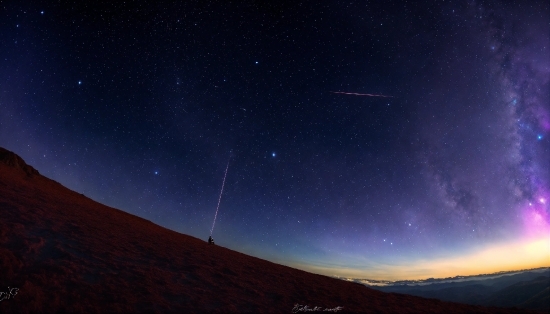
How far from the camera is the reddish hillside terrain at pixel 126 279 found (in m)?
9.58

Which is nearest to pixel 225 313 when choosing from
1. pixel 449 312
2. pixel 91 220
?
pixel 449 312

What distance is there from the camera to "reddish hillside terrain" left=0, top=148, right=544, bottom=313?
9.58m

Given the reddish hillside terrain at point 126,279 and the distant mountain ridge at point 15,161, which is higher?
the distant mountain ridge at point 15,161

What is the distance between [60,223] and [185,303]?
12.6 m

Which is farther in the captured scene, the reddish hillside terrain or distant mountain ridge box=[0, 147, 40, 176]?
distant mountain ridge box=[0, 147, 40, 176]

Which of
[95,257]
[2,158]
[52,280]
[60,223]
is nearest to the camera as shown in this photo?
[52,280]

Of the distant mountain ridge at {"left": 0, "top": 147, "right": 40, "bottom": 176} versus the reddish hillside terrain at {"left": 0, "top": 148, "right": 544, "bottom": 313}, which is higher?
the distant mountain ridge at {"left": 0, "top": 147, "right": 40, "bottom": 176}

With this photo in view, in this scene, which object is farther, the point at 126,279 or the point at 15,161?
the point at 15,161

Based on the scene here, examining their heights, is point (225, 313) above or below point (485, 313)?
below

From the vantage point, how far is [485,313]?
13688 millimetres

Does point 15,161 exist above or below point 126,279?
above

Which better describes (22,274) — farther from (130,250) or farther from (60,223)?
(60,223)

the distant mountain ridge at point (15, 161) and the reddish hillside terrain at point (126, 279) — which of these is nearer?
the reddish hillside terrain at point (126, 279)

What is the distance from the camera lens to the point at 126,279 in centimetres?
1166
